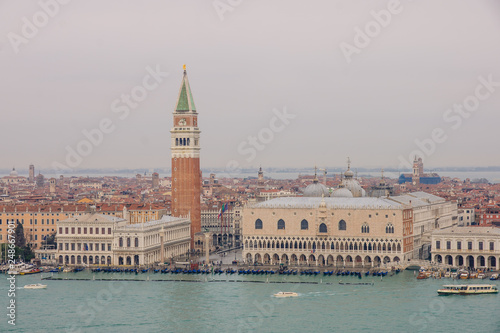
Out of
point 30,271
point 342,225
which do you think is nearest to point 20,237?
point 30,271

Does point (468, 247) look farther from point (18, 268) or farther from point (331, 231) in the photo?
point (18, 268)

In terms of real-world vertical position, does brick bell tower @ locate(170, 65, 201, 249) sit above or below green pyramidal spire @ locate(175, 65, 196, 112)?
below

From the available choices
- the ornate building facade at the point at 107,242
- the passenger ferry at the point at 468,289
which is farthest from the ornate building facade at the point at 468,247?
the ornate building facade at the point at 107,242

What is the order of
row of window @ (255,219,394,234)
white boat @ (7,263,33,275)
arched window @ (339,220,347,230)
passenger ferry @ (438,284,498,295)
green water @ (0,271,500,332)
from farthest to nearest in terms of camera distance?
arched window @ (339,220,347,230), row of window @ (255,219,394,234), white boat @ (7,263,33,275), passenger ferry @ (438,284,498,295), green water @ (0,271,500,332)

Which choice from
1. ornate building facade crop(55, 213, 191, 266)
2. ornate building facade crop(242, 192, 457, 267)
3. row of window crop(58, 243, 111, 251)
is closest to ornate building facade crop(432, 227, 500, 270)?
ornate building facade crop(242, 192, 457, 267)

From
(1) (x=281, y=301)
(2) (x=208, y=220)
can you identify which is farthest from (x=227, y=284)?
(2) (x=208, y=220)

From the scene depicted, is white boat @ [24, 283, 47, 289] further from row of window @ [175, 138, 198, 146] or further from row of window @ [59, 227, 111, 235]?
row of window @ [175, 138, 198, 146]
